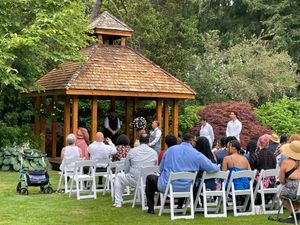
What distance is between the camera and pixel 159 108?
20.5 m

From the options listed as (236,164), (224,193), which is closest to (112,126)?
(236,164)

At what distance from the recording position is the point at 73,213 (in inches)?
402

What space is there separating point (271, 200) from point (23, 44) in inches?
329

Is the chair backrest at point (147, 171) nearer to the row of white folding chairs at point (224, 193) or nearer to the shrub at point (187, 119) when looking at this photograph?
the row of white folding chairs at point (224, 193)

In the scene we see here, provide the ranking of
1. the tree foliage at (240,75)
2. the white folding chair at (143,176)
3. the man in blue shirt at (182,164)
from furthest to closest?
the tree foliage at (240,75) < the white folding chair at (143,176) < the man in blue shirt at (182,164)

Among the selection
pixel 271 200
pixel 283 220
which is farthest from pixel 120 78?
pixel 283 220

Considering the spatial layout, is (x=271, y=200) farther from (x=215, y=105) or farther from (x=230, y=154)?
(x=215, y=105)

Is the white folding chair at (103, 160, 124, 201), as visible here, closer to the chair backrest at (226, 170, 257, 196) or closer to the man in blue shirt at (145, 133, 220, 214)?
the man in blue shirt at (145, 133, 220, 214)

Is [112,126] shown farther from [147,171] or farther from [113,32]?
[147,171]

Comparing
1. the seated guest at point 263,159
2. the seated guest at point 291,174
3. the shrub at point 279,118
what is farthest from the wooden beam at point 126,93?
the seated guest at point 291,174

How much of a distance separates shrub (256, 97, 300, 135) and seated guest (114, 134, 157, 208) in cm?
1536

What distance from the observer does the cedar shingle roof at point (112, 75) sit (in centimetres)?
1864

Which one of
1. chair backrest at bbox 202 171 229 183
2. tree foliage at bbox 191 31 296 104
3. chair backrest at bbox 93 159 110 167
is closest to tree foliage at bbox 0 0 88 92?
chair backrest at bbox 93 159 110 167

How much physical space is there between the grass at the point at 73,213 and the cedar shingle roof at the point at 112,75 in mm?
6532
